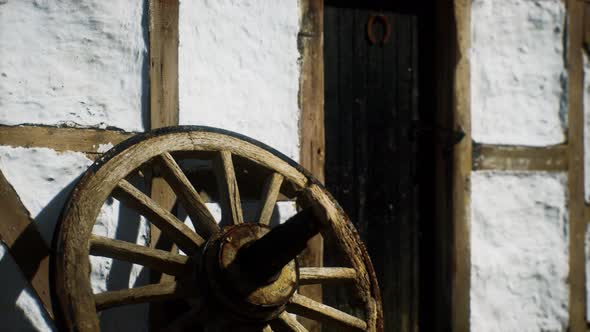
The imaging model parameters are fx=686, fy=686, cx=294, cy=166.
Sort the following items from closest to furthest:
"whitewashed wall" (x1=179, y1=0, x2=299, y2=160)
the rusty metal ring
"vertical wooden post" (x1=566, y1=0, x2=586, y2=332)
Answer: "whitewashed wall" (x1=179, y1=0, x2=299, y2=160) < the rusty metal ring < "vertical wooden post" (x1=566, y1=0, x2=586, y2=332)

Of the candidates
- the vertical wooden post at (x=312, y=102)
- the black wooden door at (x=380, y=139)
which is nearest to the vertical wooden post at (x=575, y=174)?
the black wooden door at (x=380, y=139)

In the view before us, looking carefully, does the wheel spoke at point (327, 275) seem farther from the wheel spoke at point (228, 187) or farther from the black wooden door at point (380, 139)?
the black wooden door at point (380, 139)

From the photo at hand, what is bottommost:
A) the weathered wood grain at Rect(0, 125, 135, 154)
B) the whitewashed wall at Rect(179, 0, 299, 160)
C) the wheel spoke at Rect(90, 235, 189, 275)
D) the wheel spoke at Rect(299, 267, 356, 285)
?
the wheel spoke at Rect(299, 267, 356, 285)

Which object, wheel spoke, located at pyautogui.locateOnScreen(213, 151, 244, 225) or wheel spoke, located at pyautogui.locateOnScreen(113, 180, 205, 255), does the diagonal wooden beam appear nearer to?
wheel spoke, located at pyautogui.locateOnScreen(113, 180, 205, 255)

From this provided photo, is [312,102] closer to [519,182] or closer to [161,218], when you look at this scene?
[161,218]

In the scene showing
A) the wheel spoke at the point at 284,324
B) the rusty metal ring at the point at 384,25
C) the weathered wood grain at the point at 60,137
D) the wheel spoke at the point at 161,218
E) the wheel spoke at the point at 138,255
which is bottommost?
the wheel spoke at the point at 284,324

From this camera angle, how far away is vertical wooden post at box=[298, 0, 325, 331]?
125 inches

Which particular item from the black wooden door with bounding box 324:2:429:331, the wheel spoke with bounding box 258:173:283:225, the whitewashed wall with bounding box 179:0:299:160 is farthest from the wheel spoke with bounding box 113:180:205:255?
the black wooden door with bounding box 324:2:429:331

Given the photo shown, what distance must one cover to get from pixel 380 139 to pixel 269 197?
117cm

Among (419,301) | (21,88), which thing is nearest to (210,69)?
(21,88)

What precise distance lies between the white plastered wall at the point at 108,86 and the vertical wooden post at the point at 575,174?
185 cm

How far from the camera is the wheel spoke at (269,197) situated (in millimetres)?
2672

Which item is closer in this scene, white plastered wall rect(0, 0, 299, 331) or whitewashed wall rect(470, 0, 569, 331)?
white plastered wall rect(0, 0, 299, 331)

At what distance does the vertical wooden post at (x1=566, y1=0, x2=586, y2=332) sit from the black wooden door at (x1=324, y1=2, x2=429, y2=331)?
93cm
